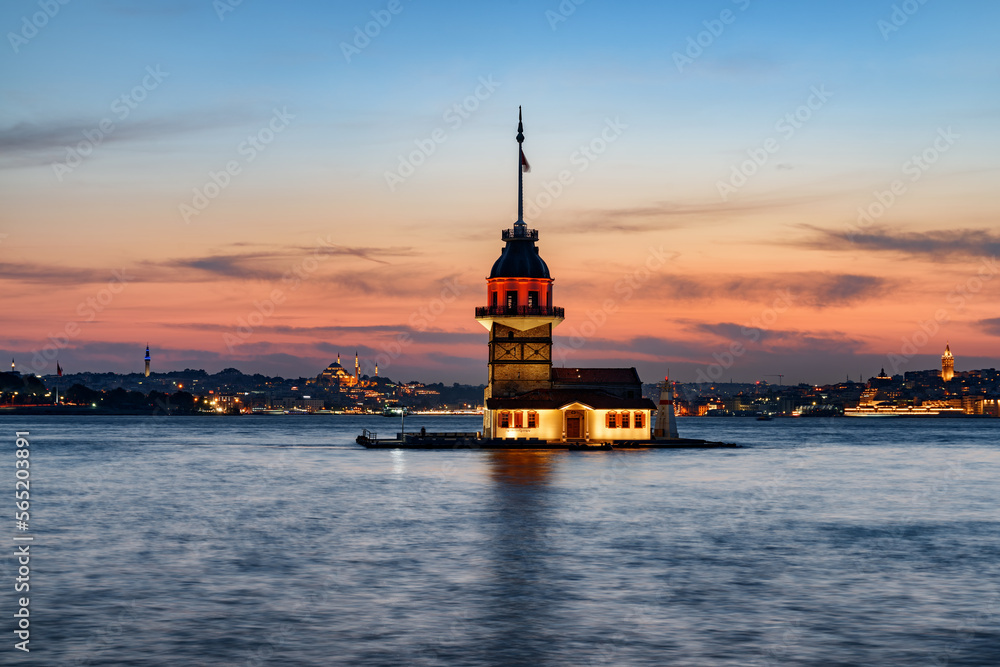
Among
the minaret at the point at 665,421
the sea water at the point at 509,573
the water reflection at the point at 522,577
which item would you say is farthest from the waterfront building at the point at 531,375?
the water reflection at the point at 522,577

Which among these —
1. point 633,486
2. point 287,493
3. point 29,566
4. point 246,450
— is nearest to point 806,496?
point 633,486

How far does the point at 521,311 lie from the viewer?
83.5m

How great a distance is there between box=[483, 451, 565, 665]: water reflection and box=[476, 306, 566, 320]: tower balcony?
1132 inches

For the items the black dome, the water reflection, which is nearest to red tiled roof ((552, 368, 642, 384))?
the black dome

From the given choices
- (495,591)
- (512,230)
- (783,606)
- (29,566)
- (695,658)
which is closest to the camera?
(695,658)

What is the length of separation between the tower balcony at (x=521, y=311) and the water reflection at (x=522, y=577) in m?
28.7

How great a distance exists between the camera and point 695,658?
18.9 meters

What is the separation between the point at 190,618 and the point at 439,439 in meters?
74.0

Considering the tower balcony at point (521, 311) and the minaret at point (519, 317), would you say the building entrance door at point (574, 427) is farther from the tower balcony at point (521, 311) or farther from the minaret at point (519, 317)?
the tower balcony at point (521, 311)

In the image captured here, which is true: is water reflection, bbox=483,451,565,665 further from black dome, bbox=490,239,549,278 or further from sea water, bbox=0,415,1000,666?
black dome, bbox=490,239,549,278

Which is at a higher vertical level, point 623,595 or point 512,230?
point 512,230

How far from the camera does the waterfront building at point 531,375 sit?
83.2m

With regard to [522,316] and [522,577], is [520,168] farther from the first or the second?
[522,577]

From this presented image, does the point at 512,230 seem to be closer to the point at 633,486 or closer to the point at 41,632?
the point at 633,486
